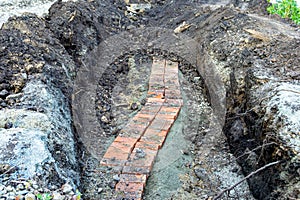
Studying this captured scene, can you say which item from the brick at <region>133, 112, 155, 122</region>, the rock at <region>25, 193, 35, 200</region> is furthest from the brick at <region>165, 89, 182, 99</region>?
the rock at <region>25, 193, 35, 200</region>

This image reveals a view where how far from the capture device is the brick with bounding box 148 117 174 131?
378cm

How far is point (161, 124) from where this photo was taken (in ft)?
12.6

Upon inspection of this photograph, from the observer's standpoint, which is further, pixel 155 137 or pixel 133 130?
pixel 133 130

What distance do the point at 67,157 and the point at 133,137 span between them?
1051mm

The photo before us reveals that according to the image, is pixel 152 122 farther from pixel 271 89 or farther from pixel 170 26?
pixel 170 26

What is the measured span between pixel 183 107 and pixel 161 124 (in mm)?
637

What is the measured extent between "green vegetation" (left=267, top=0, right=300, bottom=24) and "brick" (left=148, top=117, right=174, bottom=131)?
10.6 ft

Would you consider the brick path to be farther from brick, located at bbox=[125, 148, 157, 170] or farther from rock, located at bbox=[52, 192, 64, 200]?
rock, located at bbox=[52, 192, 64, 200]

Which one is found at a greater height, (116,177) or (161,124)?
(161,124)

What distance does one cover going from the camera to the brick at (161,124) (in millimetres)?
3776

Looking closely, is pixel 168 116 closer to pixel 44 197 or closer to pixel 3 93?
pixel 3 93

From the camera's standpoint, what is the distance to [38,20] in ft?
14.2

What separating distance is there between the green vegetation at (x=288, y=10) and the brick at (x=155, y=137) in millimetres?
3486

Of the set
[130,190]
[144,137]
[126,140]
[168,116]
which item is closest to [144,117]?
[168,116]
